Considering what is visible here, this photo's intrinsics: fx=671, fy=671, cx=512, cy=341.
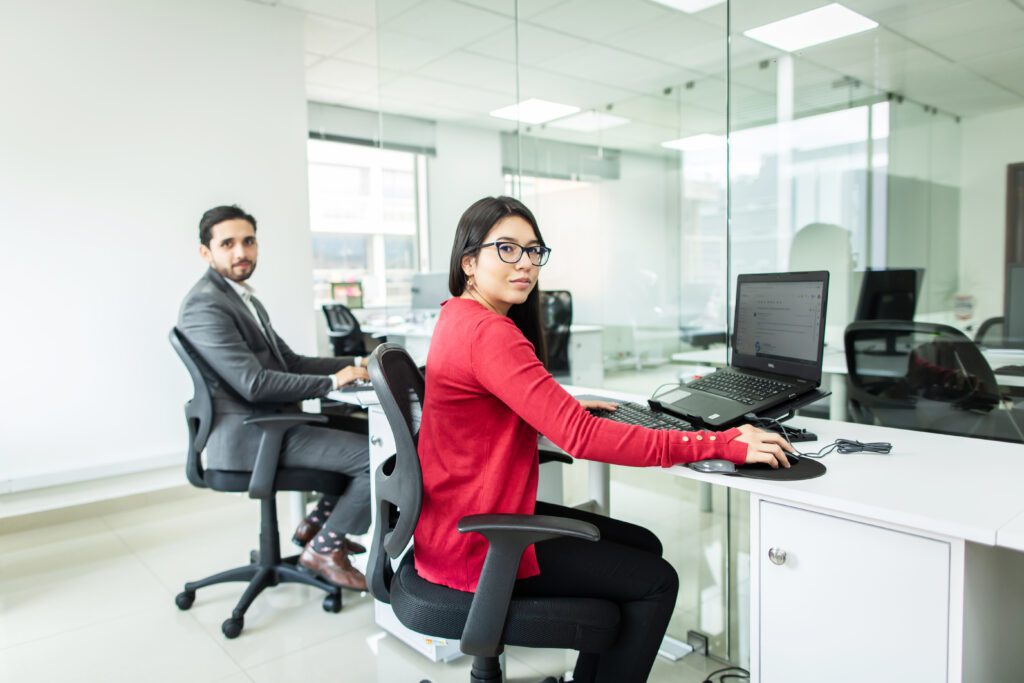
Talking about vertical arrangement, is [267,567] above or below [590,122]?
below

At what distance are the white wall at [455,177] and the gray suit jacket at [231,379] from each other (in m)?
1.40

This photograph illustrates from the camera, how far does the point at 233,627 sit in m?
2.27

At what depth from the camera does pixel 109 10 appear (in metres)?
3.51

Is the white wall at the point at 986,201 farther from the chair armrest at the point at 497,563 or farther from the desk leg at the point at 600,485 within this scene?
the chair armrest at the point at 497,563

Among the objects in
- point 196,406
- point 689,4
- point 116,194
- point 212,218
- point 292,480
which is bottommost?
point 292,480

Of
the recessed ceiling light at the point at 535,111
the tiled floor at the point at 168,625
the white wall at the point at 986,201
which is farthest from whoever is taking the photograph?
the recessed ceiling light at the point at 535,111

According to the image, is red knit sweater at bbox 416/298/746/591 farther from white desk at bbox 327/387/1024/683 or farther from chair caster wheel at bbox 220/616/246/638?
chair caster wheel at bbox 220/616/246/638

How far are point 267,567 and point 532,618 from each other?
160cm

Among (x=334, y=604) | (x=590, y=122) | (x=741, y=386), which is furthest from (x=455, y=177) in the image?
(x=741, y=386)

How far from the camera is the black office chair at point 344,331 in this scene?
5.55m

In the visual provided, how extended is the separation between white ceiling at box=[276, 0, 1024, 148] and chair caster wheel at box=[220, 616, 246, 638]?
2.73 metres

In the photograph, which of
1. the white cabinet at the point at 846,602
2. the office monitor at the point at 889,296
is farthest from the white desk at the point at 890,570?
the office monitor at the point at 889,296

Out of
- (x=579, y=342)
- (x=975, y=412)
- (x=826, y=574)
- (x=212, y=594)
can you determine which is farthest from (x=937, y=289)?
(x=212, y=594)

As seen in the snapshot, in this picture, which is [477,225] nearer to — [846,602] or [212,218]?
[846,602]
